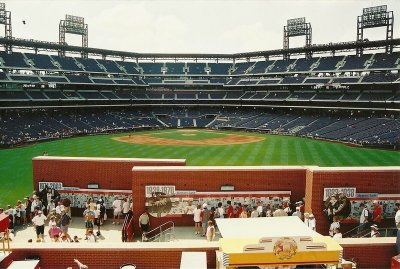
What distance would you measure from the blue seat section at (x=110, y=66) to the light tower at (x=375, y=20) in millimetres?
53103

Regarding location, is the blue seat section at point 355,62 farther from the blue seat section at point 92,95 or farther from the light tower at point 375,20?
the blue seat section at point 92,95

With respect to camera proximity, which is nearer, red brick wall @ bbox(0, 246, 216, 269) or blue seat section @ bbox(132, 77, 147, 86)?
red brick wall @ bbox(0, 246, 216, 269)

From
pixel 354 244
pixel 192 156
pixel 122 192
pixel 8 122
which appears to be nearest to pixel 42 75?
pixel 8 122

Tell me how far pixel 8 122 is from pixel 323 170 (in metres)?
50.5

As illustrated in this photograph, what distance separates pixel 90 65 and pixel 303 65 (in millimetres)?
47844

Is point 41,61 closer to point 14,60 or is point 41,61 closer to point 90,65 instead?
point 14,60

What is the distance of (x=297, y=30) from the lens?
7738 centimetres

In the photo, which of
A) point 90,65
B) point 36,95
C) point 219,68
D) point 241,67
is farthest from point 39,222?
point 219,68

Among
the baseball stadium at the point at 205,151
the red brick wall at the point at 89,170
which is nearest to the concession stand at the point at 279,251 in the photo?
the baseball stadium at the point at 205,151

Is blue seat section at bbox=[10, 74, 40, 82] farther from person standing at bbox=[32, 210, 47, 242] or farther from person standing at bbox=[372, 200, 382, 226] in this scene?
person standing at bbox=[372, 200, 382, 226]

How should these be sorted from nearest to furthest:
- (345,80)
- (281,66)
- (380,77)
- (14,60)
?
(380,77) < (345,80) < (14,60) < (281,66)

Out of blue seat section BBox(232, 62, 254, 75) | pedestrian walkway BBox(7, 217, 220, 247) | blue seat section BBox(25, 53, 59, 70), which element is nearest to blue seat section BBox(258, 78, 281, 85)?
blue seat section BBox(232, 62, 254, 75)

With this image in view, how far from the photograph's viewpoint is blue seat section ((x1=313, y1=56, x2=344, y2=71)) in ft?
219

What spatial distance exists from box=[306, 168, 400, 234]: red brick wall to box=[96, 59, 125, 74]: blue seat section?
230ft
